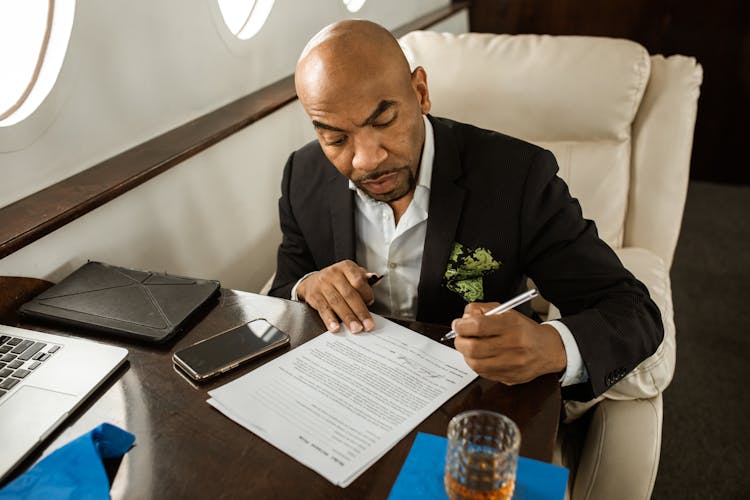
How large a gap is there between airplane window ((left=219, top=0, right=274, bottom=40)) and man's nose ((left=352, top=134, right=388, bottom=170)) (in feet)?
3.20

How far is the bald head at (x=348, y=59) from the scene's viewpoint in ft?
3.40

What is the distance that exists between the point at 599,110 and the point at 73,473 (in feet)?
4.81

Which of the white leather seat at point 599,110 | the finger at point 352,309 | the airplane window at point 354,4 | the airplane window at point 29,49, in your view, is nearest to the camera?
the finger at point 352,309

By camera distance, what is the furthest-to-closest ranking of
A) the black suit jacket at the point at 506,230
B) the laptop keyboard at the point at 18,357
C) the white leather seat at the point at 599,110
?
the white leather seat at the point at 599,110
the black suit jacket at the point at 506,230
the laptop keyboard at the point at 18,357

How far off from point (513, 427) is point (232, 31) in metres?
1.49

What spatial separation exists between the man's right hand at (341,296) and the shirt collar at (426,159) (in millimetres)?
234

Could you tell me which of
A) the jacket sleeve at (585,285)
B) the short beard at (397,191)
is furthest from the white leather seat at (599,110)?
the short beard at (397,191)

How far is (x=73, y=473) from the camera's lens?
2.36 feet

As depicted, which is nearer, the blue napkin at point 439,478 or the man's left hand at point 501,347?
the blue napkin at point 439,478

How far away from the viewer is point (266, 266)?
197cm

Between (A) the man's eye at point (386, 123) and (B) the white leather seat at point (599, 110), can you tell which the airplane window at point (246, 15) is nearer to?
(B) the white leather seat at point (599, 110)

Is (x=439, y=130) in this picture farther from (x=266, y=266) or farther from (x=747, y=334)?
(x=747, y=334)

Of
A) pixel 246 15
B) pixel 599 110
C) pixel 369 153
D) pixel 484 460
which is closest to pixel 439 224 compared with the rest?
pixel 369 153

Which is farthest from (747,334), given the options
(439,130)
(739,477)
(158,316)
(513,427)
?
(158,316)
